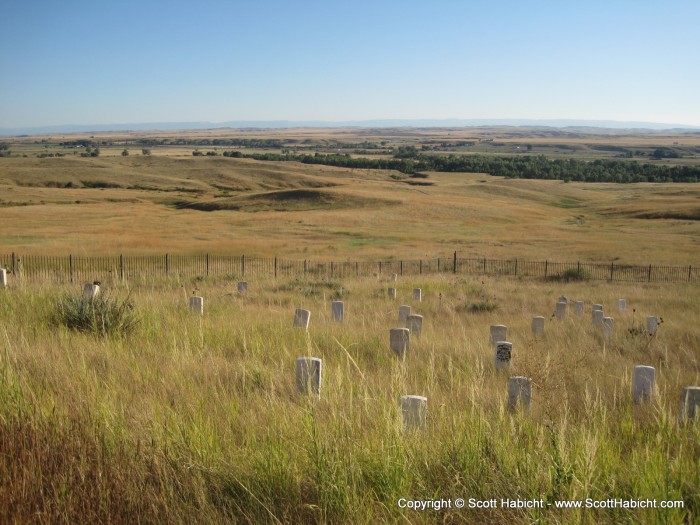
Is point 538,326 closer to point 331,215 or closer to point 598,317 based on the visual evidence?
point 598,317

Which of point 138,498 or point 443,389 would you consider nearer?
point 138,498

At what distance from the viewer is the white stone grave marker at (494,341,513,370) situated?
7.14m

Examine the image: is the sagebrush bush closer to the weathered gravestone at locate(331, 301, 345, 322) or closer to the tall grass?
the tall grass

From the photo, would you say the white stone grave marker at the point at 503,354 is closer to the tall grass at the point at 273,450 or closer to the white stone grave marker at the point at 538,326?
the tall grass at the point at 273,450

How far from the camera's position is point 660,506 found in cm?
324

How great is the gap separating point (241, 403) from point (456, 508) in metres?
2.01

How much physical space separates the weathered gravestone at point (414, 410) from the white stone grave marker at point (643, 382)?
263 cm

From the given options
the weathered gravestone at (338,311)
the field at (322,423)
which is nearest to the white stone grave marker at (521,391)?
the field at (322,423)

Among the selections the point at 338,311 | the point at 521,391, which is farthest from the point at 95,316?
the point at 338,311

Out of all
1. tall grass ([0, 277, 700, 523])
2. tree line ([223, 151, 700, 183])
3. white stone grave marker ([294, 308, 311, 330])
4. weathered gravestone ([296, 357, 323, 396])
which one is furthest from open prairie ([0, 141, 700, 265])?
weathered gravestone ([296, 357, 323, 396])

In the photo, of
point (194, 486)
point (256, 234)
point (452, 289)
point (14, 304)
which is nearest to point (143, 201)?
point (256, 234)

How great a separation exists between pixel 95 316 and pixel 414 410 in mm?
4463

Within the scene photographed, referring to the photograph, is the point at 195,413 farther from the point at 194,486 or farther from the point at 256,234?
the point at 256,234

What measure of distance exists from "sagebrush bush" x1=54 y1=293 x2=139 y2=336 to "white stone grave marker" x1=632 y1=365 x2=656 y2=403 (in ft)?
16.8
